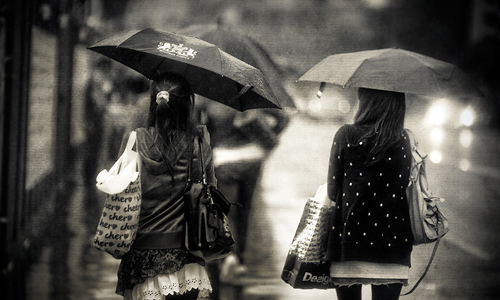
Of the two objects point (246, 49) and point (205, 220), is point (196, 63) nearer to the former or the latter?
point (205, 220)

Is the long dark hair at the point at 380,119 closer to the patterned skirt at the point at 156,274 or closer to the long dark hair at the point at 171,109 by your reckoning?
the long dark hair at the point at 171,109

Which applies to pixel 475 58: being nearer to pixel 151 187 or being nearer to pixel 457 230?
pixel 457 230

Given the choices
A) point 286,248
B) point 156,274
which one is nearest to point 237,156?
point 286,248

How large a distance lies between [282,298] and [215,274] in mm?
640

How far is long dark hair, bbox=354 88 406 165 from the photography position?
13.0 ft

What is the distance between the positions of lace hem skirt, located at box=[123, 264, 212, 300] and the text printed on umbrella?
130 centimetres

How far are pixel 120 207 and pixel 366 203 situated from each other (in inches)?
62.1

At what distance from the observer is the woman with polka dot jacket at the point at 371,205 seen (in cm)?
395

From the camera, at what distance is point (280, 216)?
5.35 metres

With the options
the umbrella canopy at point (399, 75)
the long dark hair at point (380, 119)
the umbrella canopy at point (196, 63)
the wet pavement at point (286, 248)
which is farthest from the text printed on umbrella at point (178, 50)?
the wet pavement at point (286, 248)

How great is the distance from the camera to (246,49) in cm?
530

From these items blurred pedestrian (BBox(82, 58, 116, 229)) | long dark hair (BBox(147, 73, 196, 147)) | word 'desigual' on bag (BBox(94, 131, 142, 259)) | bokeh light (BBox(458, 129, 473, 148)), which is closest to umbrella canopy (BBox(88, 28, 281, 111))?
long dark hair (BBox(147, 73, 196, 147))

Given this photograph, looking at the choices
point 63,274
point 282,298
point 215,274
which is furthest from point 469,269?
point 63,274

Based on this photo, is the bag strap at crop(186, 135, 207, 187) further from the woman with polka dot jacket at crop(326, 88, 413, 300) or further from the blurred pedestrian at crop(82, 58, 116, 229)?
the blurred pedestrian at crop(82, 58, 116, 229)
